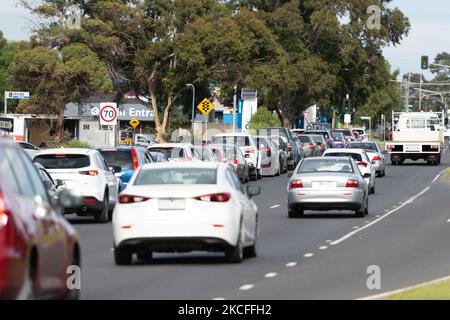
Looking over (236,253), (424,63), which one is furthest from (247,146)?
(236,253)

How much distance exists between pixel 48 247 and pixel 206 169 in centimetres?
808

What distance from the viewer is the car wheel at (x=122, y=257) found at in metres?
18.7

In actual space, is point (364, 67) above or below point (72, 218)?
above

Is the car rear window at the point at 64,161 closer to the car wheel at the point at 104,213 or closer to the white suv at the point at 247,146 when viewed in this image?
the car wheel at the point at 104,213

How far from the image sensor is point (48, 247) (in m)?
11.2

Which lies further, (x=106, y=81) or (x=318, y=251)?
(x=106, y=81)

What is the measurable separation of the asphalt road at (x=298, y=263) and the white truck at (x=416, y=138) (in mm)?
36239

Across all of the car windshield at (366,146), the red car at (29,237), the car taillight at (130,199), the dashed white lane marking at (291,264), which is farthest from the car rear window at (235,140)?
the red car at (29,237)

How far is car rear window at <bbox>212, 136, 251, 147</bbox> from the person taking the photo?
51.7m

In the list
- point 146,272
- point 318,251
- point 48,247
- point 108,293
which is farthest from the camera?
point 318,251

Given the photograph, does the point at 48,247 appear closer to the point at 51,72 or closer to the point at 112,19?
the point at 51,72

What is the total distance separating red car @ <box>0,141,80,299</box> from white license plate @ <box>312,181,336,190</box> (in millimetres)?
17963

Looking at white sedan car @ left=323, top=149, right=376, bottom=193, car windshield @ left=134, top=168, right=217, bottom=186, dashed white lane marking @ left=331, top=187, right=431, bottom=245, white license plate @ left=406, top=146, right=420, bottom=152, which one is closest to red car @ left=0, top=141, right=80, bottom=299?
car windshield @ left=134, top=168, right=217, bottom=186
